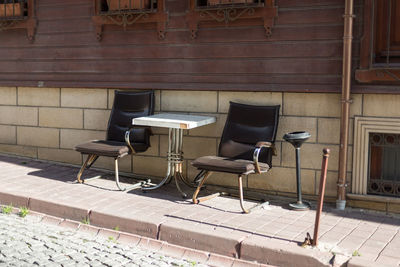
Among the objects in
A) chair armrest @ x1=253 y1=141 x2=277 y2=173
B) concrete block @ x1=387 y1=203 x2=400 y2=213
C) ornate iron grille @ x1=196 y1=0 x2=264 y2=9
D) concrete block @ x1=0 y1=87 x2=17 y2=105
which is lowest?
concrete block @ x1=387 y1=203 x2=400 y2=213

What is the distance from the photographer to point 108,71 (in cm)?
771

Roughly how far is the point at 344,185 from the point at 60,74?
14.4 feet

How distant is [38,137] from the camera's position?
848 centimetres

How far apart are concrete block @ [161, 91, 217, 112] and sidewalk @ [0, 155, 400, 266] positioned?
41.3 inches

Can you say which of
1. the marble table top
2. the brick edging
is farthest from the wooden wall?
the brick edging

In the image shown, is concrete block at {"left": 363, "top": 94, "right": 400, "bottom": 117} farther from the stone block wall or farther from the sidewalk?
the sidewalk

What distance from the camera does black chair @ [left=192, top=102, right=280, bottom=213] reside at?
6.01 meters

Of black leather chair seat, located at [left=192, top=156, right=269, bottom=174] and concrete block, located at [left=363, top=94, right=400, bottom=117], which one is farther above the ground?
concrete block, located at [left=363, top=94, right=400, bottom=117]

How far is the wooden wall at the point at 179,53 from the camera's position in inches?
247

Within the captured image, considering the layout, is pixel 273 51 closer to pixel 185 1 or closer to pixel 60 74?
pixel 185 1

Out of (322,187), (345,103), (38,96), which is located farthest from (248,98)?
(38,96)

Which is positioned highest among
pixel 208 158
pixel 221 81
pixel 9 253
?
pixel 221 81

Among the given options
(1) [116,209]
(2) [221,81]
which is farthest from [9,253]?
(2) [221,81]

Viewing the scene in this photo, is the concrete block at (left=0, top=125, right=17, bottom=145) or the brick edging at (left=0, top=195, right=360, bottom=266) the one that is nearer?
the brick edging at (left=0, top=195, right=360, bottom=266)
